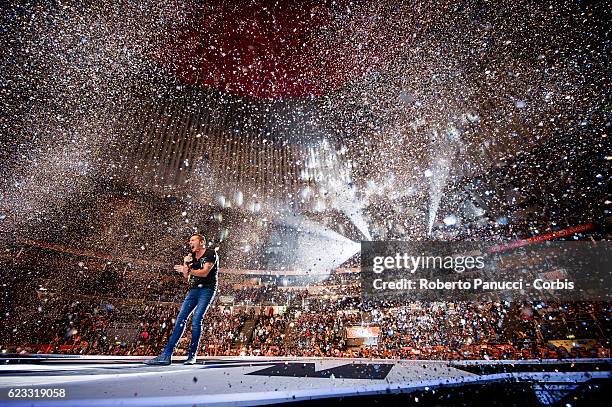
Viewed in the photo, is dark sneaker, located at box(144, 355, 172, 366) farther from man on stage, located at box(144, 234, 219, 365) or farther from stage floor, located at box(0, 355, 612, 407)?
stage floor, located at box(0, 355, 612, 407)

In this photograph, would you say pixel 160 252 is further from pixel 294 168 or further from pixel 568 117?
pixel 568 117

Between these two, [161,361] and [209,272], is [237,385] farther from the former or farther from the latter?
[161,361]

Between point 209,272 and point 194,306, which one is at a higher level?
point 209,272

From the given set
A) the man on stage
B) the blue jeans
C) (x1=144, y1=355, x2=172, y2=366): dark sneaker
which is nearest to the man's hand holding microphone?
the man on stage

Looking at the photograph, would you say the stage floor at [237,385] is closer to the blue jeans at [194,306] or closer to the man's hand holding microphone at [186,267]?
the blue jeans at [194,306]

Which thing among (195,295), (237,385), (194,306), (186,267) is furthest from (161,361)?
(237,385)

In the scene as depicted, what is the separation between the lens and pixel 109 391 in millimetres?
1857

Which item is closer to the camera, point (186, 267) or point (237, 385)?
point (237, 385)

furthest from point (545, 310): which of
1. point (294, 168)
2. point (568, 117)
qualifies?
point (294, 168)

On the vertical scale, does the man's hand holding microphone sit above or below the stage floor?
above

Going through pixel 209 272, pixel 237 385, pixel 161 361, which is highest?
pixel 209 272

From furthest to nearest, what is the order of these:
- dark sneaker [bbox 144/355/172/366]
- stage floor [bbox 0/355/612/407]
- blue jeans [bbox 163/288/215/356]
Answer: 1. blue jeans [bbox 163/288/215/356]
2. dark sneaker [bbox 144/355/172/366]
3. stage floor [bbox 0/355/612/407]

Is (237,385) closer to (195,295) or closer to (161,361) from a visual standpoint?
(195,295)

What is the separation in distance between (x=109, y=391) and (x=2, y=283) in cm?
1595
